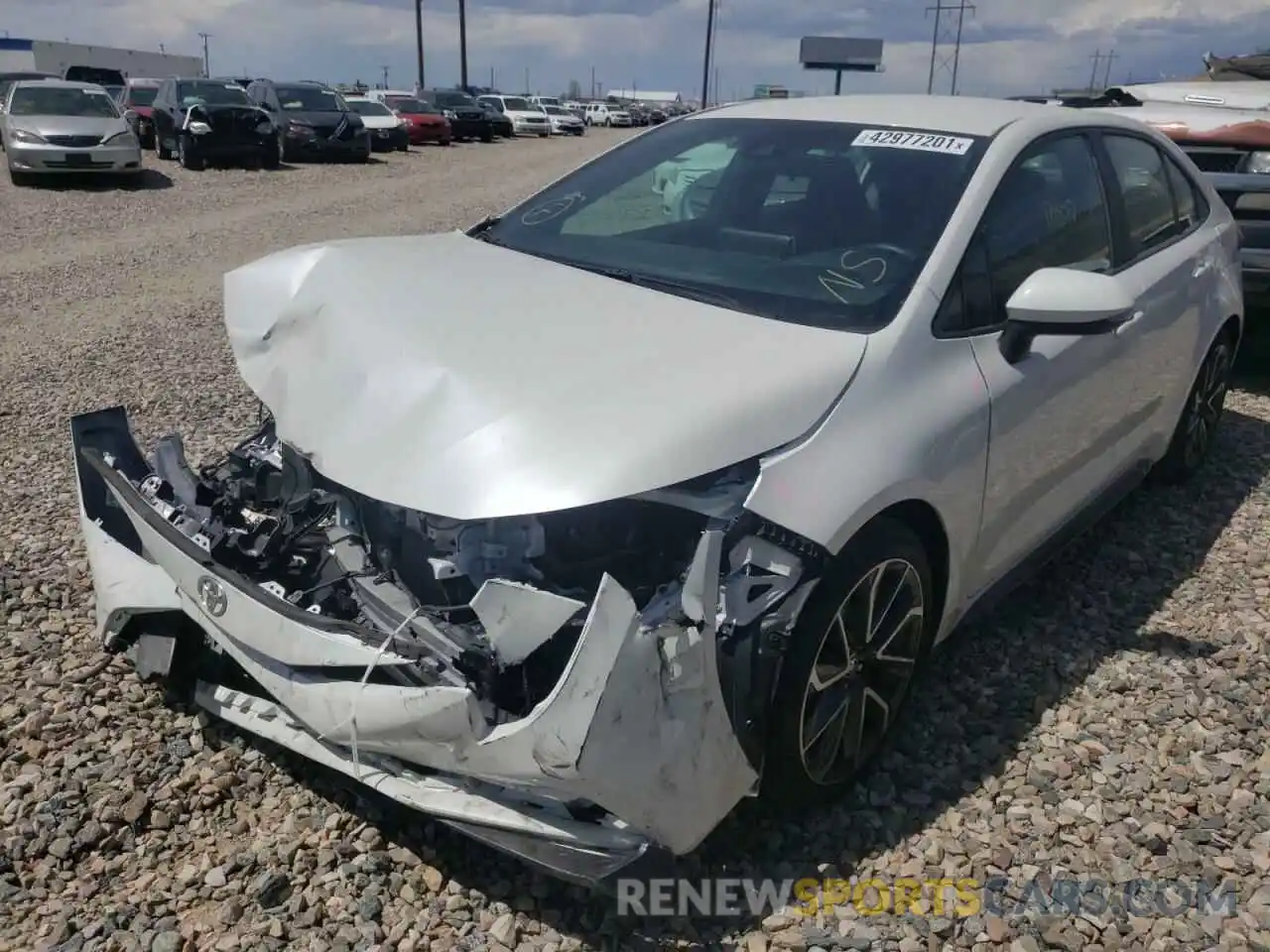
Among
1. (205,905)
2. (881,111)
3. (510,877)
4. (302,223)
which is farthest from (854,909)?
(302,223)

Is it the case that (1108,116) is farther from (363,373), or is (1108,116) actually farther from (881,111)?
(363,373)

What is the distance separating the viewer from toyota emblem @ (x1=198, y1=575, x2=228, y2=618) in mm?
2512

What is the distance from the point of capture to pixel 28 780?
2861 mm

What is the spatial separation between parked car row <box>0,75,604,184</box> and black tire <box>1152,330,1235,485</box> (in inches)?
619

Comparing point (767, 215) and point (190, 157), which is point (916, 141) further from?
point (190, 157)

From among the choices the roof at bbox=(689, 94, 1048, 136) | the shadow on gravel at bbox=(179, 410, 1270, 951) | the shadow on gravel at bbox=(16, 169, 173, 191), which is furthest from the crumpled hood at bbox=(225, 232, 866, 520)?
the shadow on gravel at bbox=(16, 169, 173, 191)

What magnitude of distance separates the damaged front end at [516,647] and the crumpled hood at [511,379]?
6.6 inches

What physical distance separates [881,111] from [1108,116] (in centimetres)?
109

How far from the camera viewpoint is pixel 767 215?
3361mm

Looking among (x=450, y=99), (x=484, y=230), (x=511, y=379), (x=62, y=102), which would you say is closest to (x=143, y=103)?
(x=62, y=102)

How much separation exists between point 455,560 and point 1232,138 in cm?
643

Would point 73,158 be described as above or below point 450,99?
below

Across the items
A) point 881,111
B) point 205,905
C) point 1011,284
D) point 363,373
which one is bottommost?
point 205,905

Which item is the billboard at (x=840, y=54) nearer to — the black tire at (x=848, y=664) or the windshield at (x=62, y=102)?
the windshield at (x=62, y=102)
